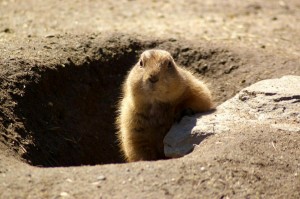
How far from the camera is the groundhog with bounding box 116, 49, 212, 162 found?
6773mm

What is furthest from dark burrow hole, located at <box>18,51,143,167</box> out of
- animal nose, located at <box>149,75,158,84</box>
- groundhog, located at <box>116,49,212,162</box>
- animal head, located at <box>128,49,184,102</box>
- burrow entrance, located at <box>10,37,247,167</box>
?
animal nose, located at <box>149,75,158,84</box>

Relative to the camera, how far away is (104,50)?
29.3 feet

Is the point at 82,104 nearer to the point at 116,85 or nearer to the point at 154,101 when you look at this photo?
the point at 116,85

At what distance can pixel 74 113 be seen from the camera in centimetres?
831

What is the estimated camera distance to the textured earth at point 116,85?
5.31 meters

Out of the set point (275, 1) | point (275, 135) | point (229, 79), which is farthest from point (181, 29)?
point (275, 135)

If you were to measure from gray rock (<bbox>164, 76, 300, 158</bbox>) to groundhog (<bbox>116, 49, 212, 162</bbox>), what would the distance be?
21 cm

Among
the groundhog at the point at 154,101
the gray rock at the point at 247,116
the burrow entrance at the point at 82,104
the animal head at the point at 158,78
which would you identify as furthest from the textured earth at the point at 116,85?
the animal head at the point at 158,78

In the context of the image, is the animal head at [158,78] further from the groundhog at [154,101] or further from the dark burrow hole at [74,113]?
the dark burrow hole at [74,113]

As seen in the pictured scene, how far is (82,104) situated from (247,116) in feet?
8.27

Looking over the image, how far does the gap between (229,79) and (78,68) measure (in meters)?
2.00

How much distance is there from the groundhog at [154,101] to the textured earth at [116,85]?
68 cm

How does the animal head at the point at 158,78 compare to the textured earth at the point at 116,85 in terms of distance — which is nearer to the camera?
the textured earth at the point at 116,85

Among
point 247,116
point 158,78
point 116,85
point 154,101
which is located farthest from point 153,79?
point 116,85
